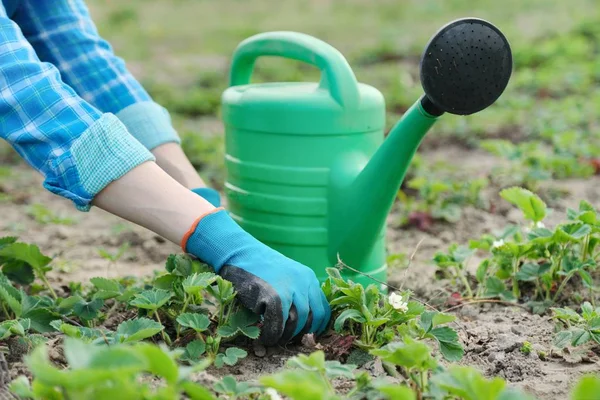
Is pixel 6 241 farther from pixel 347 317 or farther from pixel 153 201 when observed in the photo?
pixel 347 317

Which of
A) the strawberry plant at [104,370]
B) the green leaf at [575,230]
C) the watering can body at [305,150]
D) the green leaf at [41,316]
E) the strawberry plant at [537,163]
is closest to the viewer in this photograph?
the strawberry plant at [104,370]

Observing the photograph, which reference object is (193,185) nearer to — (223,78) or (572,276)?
(572,276)

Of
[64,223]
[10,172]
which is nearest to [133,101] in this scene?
[64,223]

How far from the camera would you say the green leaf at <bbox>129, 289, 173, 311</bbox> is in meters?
1.58

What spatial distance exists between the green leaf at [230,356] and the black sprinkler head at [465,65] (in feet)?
2.17

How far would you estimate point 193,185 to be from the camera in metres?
Answer: 2.18

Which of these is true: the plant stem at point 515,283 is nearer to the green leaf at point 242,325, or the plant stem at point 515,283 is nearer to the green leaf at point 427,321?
the green leaf at point 427,321

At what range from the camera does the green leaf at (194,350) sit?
1.55m

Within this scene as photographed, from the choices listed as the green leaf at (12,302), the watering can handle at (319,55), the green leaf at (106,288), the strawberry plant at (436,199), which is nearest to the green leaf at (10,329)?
the green leaf at (12,302)

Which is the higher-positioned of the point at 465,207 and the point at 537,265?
the point at 537,265

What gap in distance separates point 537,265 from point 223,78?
3.50 meters

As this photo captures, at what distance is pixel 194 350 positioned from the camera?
5.12 feet

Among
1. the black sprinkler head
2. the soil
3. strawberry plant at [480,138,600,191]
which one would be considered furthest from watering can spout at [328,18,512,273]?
strawberry plant at [480,138,600,191]

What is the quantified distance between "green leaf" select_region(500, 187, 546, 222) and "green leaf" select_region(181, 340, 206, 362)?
35.2 inches
